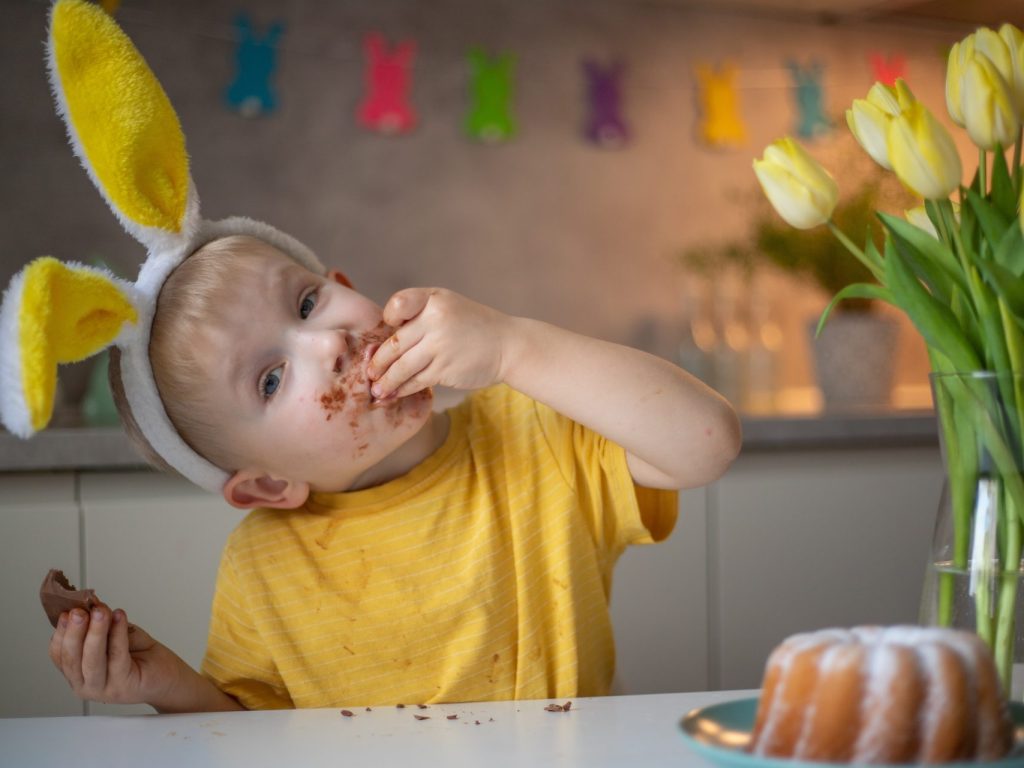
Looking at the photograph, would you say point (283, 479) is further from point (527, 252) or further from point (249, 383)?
point (527, 252)

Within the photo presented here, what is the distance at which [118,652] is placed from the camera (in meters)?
0.98

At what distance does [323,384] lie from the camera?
40.8 inches

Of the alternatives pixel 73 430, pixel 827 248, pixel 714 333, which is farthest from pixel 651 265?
pixel 73 430

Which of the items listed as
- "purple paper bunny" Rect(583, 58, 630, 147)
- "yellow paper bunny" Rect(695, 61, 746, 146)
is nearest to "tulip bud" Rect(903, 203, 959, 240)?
"purple paper bunny" Rect(583, 58, 630, 147)

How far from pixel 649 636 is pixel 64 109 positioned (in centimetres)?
129

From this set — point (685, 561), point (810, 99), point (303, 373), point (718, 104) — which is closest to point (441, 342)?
point (303, 373)

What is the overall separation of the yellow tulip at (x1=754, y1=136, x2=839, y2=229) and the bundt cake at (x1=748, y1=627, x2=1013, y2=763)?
0.87 ft

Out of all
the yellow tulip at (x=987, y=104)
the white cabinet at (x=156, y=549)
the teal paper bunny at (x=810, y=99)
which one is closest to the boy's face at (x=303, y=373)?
the yellow tulip at (x=987, y=104)

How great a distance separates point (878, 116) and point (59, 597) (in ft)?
2.36

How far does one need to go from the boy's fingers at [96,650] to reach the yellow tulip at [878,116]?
707 mm

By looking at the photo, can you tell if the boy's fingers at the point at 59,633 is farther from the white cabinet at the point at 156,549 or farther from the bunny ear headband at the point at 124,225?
the white cabinet at the point at 156,549

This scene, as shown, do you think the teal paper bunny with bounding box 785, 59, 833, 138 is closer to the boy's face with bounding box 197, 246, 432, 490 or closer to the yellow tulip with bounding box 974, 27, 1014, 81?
the boy's face with bounding box 197, 246, 432, 490

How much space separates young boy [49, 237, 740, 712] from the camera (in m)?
0.99

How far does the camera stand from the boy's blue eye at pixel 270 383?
3.48ft
